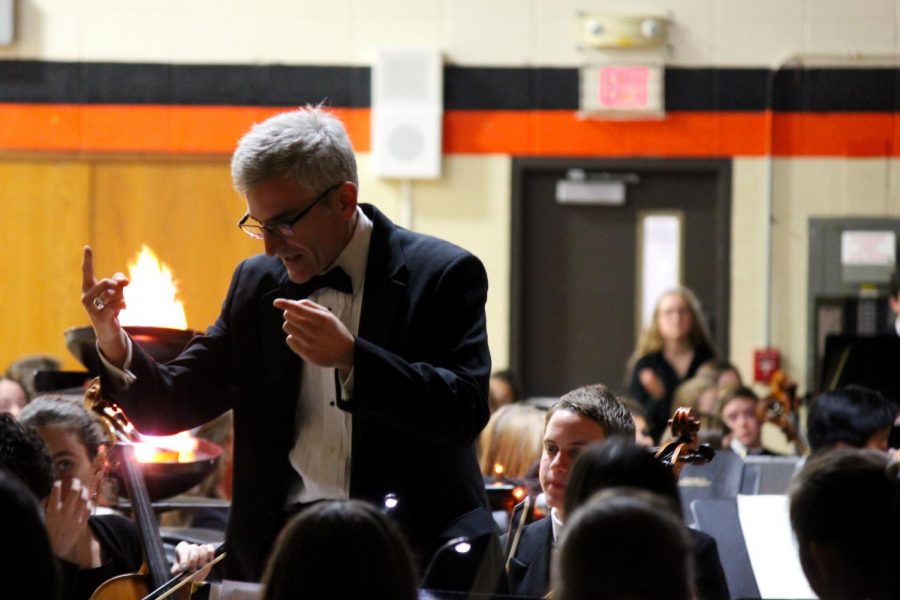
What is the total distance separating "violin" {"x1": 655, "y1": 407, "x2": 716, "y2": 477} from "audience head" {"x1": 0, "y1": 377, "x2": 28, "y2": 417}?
2.66 m

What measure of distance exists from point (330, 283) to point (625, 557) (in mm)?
1041

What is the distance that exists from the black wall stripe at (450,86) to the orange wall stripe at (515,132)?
0.16ft

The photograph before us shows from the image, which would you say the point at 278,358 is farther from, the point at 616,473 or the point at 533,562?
the point at 616,473

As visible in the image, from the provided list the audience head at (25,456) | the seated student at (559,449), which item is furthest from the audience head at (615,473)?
the audience head at (25,456)

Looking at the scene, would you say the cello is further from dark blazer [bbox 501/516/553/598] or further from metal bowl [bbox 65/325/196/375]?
dark blazer [bbox 501/516/553/598]

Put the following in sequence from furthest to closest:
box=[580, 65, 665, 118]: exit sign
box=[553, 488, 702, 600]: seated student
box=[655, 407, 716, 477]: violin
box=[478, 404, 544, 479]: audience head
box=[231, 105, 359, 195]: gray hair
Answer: box=[580, 65, 665, 118]: exit sign < box=[478, 404, 544, 479]: audience head < box=[655, 407, 716, 477]: violin < box=[231, 105, 359, 195]: gray hair < box=[553, 488, 702, 600]: seated student

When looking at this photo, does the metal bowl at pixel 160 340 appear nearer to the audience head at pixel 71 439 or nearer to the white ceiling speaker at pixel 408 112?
the audience head at pixel 71 439

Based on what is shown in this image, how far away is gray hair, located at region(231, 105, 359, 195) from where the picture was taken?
2268mm

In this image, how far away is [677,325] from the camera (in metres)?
6.57

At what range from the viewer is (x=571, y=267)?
289 inches

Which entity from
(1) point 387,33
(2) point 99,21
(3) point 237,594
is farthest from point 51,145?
(3) point 237,594

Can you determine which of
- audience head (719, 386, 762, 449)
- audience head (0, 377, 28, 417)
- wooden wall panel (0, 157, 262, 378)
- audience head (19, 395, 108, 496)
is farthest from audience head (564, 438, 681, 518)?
wooden wall panel (0, 157, 262, 378)

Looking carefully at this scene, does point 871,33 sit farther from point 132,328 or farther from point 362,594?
point 362,594

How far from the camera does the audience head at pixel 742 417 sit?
5336mm
